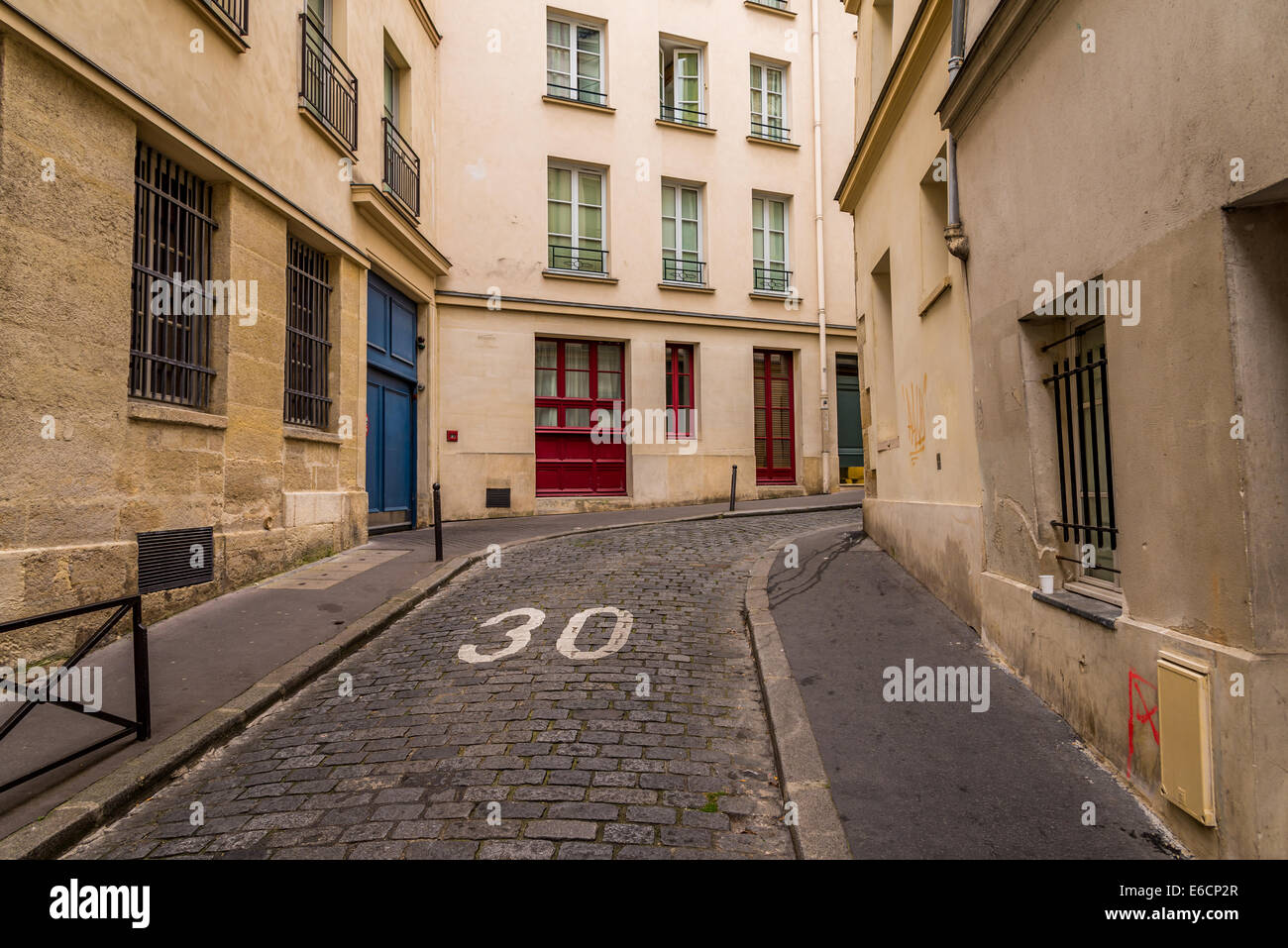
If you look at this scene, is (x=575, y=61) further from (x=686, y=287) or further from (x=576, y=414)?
(x=576, y=414)

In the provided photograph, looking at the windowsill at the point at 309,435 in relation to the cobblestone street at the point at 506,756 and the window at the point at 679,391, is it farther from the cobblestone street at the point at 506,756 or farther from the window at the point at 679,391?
the window at the point at 679,391

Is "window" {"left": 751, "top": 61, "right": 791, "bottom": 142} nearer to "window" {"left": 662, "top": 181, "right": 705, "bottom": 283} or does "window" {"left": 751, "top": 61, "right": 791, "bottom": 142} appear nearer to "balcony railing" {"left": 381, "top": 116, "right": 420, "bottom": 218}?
"window" {"left": 662, "top": 181, "right": 705, "bottom": 283}

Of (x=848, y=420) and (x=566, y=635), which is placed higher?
(x=848, y=420)

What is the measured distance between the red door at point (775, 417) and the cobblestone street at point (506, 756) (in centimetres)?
1066

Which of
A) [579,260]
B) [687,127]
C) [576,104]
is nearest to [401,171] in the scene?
[579,260]

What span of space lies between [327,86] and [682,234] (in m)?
8.47

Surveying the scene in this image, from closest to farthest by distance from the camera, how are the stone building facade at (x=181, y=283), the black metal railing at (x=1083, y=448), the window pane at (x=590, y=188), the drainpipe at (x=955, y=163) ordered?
1. the black metal railing at (x=1083, y=448)
2. the stone building facade at (x=181, y=283)
3. the drainpipe at (x=955, y=163)
4. the window pane at (x=590, y=188)

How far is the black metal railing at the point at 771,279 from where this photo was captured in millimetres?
17094

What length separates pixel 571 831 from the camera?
3119mm

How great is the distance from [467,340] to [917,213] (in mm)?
9178

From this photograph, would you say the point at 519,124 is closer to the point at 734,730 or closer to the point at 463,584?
the point at 463,584

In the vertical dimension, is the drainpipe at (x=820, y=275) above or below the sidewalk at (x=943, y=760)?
above

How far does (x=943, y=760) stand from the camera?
12.2ft

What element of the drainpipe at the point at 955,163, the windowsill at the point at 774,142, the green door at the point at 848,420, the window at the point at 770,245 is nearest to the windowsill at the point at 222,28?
the drainpipe at the point at 955,163
